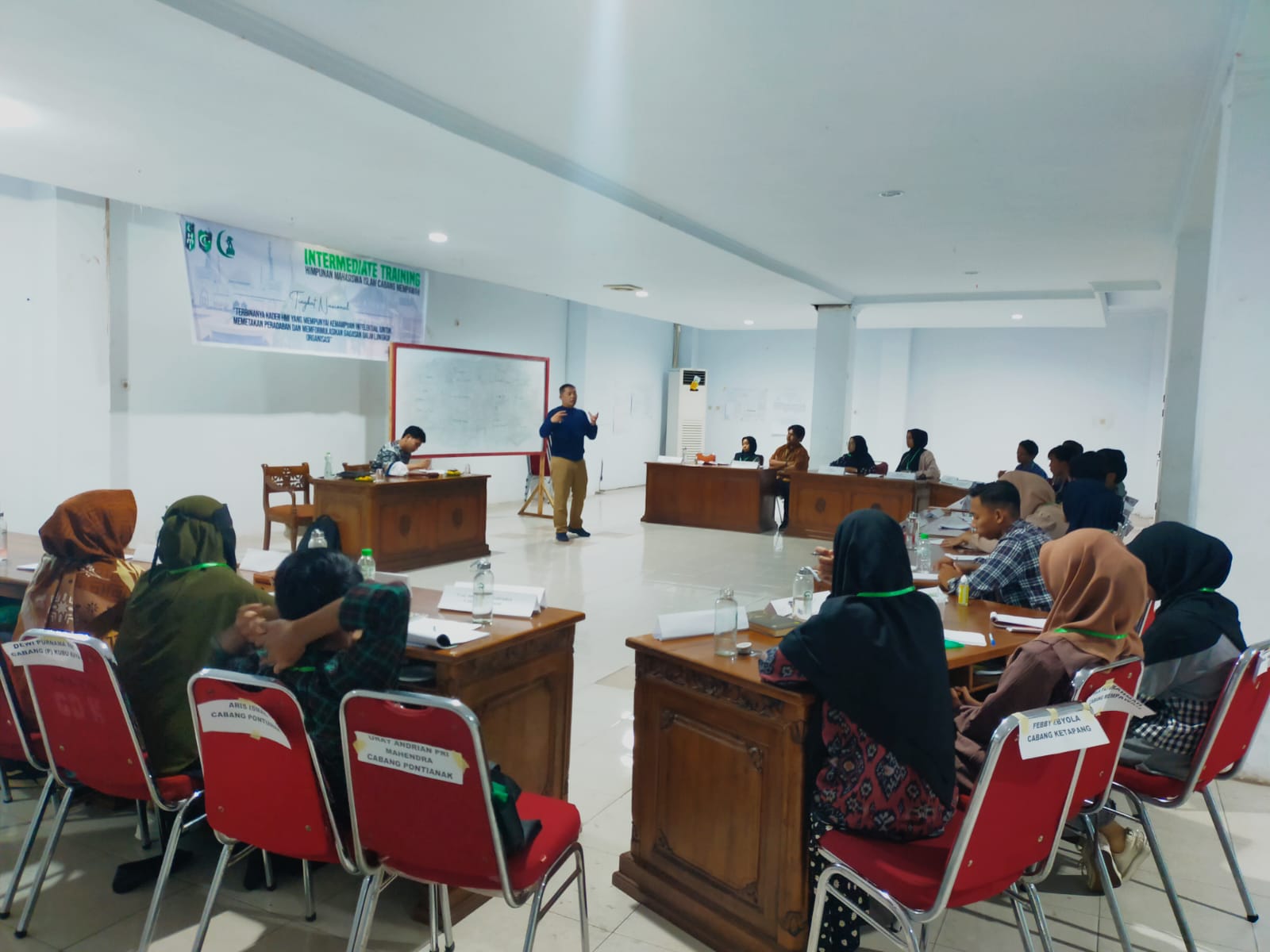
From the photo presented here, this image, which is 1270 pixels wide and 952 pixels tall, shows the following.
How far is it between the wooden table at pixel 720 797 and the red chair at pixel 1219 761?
0.53 metres

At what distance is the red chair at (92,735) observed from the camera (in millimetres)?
1897

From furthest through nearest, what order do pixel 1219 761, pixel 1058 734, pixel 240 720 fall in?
pixel 1219 761, pixel 240 720, pixel 1058 734

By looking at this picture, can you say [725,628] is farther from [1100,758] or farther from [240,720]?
[240,720]

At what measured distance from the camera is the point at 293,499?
6.98 m

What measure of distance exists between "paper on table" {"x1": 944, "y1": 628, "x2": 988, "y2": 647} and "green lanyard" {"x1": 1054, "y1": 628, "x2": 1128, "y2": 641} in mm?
430

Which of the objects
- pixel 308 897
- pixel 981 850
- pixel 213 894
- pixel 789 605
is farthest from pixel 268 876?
pixel 981 850

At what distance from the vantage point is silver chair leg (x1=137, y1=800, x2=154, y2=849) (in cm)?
252

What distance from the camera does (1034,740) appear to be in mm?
1517

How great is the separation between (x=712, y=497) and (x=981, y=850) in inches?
322

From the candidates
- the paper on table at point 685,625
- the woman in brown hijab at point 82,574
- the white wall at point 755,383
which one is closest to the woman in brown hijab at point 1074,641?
the paper on table at point 685,625

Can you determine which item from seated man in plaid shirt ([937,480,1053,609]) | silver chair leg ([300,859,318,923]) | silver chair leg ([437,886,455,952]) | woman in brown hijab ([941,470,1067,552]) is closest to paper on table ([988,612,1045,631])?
seated man in plaid shirt ([937,480,1053,609])

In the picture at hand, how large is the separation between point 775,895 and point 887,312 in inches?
406

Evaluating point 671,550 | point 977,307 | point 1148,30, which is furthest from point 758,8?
point 977,307

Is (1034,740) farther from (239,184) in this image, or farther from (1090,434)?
(1090,434)
